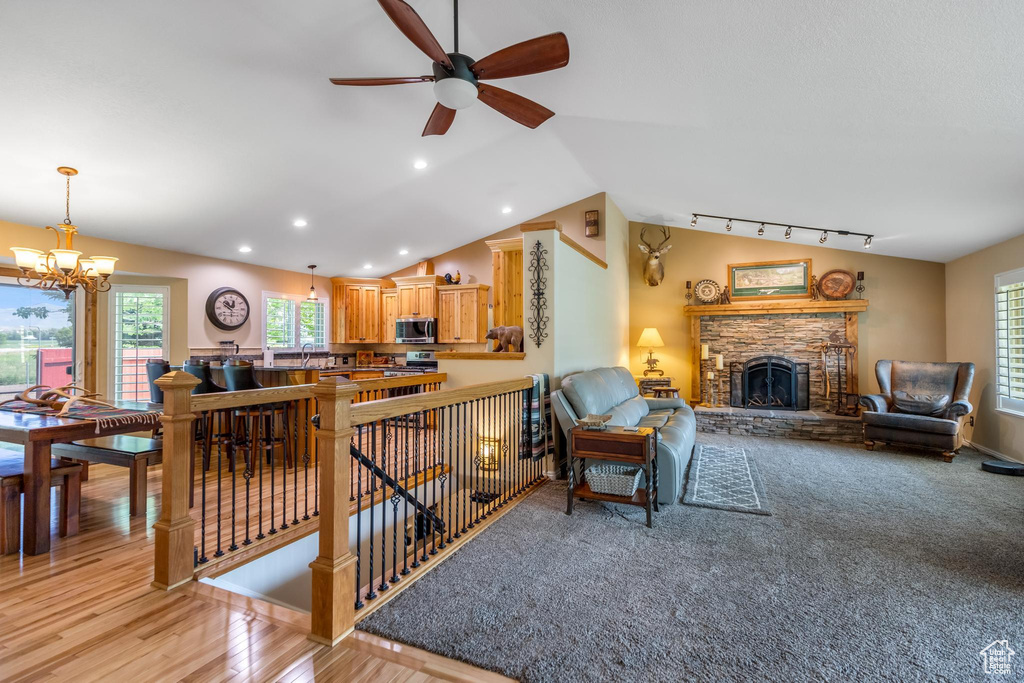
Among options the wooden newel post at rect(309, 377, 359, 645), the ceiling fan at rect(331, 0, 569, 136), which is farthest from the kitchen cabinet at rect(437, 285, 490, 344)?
the wooden newel post at rect(309, 377, 359, 645)

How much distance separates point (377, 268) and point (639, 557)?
22.2ft

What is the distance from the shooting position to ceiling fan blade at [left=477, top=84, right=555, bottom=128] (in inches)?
113

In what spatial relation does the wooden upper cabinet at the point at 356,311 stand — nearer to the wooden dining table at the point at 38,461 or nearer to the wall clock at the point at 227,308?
the wall clock at the point at 227,308

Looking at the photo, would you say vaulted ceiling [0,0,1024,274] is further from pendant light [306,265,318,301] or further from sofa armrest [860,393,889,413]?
sofa armrest [860,393,889,413]

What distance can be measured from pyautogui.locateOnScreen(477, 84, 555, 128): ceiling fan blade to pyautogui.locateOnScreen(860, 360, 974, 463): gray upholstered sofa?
5.15 metres

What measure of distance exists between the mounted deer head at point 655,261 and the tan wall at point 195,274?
18.4ft

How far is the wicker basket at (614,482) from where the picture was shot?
10.3ft

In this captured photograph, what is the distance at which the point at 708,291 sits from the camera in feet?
23.5

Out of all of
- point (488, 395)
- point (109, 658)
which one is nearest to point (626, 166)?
point (488, 395)

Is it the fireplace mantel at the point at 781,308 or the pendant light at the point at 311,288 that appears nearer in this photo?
the fireplace mantel at the point at 781,308

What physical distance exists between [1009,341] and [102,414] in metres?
8.21

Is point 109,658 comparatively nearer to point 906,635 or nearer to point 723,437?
point 906,635

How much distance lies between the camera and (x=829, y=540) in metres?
2.83

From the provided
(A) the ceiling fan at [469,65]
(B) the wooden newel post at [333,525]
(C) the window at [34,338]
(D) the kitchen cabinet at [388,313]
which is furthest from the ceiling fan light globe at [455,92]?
(D) the kitchen cabinet at [388,313]
